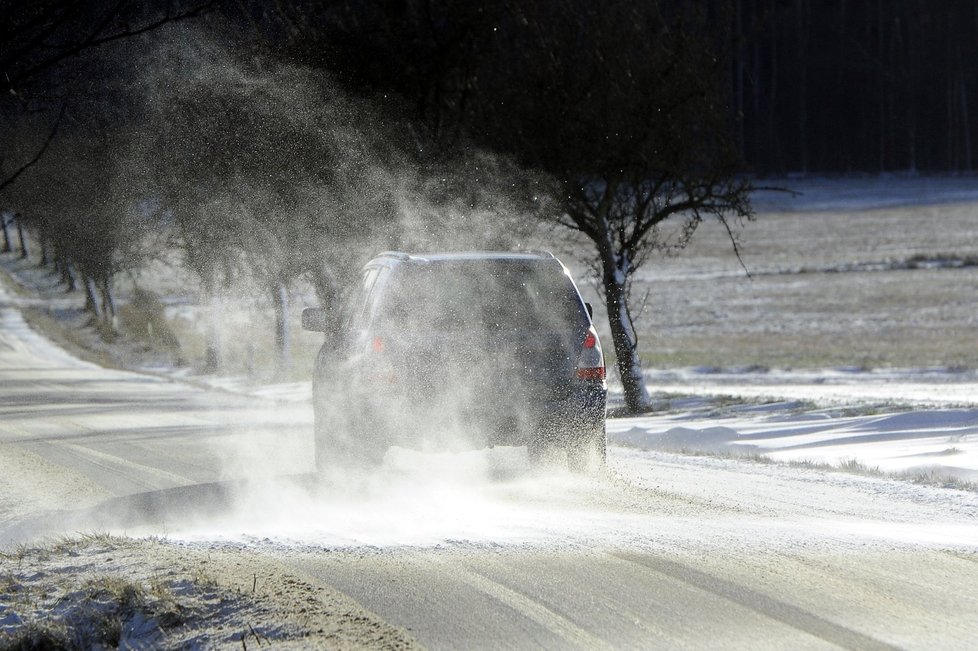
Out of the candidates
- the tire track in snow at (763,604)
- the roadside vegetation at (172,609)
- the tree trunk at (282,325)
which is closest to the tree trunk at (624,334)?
the tire track in snow at (763,604)

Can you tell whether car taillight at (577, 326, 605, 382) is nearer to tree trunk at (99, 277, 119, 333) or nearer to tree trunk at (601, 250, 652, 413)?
tree trunk at (601, 250, 652, 413)

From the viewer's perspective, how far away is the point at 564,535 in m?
7.33

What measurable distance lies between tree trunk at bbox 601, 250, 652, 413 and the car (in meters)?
8.46

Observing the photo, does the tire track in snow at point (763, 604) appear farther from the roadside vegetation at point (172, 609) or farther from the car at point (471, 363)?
the car at point (471, 363)

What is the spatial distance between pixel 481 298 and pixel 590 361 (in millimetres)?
914

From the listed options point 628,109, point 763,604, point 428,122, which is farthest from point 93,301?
point 763,604

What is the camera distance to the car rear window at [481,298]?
9227 mm

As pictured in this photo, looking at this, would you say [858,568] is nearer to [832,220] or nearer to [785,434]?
[785,434]

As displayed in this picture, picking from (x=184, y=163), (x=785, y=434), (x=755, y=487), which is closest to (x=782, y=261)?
(x=184, y=163)

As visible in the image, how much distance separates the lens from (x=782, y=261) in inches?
2461

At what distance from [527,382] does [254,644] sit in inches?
179

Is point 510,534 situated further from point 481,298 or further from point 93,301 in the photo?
point 93,301

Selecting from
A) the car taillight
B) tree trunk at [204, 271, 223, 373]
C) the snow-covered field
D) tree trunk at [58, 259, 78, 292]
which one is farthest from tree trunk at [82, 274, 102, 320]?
the car taillight

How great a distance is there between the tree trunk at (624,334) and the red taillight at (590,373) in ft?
28.0
